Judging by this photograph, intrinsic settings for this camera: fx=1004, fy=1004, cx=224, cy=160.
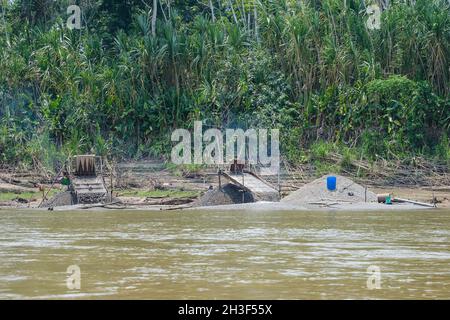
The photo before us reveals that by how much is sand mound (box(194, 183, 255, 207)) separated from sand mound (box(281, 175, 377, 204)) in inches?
40.0

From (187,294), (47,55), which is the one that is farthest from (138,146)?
(187,294)

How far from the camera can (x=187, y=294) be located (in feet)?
37.8

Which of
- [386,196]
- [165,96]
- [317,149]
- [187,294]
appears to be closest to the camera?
[187,294]

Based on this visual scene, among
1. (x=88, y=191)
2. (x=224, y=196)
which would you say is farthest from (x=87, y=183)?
(x=224, y=196)

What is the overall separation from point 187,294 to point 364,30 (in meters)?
21.7

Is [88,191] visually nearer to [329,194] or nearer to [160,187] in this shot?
[160,187]

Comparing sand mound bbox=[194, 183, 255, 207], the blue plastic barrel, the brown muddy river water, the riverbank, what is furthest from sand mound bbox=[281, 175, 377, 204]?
the brown muddy river water

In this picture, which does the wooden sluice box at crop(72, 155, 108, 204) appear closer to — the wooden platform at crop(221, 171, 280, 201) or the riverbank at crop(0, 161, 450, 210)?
the riverbank at crop(0, 161, 450, 210)

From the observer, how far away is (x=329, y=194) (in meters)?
25.1

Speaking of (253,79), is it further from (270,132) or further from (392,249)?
(392,249)

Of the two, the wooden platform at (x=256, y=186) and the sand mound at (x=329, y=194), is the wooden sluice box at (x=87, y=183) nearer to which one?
the wooden platform at (x=256, y=186)
